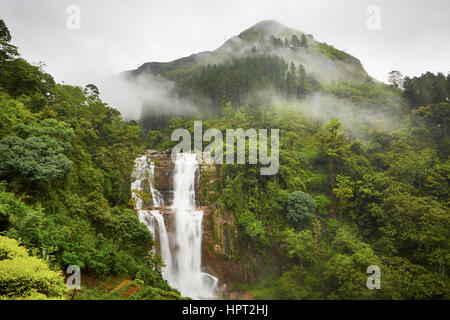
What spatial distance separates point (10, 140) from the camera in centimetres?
1173

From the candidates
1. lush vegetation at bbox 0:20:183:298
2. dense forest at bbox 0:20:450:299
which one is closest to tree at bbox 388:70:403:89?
dense forest at bbox 0:20:450:299

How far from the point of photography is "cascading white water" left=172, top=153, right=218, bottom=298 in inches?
796

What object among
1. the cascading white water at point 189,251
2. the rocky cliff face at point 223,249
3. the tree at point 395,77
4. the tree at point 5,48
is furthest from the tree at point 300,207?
the tree at point 395,77

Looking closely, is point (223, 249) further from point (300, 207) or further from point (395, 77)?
point (395, 77)

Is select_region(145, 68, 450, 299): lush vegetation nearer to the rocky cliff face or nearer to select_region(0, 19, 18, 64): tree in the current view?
the rocky cliff face

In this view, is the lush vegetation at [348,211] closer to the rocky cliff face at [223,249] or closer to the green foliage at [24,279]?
the rocky cliff face at [223,249]

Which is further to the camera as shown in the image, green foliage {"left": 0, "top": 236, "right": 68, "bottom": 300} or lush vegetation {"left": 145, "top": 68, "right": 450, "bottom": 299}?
lush vegetation {"left": 145, "top": 68, "right": 450, "bottom": 299}

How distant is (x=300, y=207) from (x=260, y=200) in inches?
154

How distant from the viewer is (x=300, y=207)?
22.2 m

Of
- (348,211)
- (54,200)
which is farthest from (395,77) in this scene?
(54,200)

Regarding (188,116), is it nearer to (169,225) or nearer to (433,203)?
(169,225)

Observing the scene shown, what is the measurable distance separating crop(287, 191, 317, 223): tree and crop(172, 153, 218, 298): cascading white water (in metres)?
8.80
